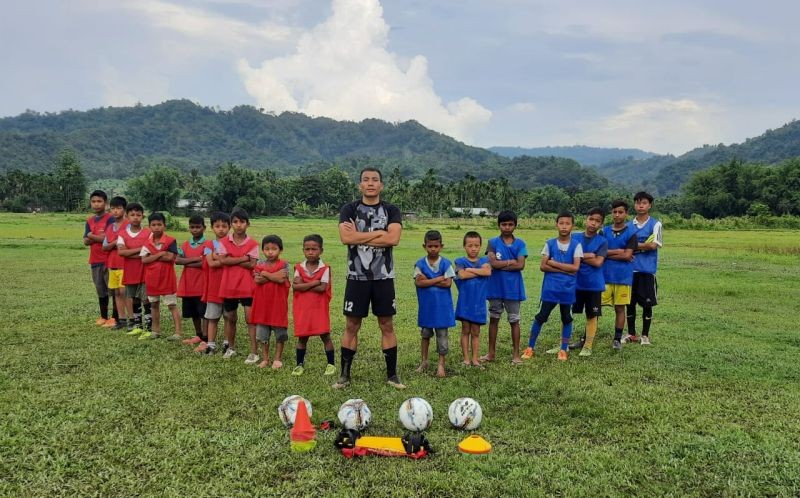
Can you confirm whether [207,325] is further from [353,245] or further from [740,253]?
[740,253]

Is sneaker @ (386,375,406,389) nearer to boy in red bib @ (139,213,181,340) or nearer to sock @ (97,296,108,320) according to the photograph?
boy in red bib @ (139,213,181,340)

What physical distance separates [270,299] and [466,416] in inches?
130

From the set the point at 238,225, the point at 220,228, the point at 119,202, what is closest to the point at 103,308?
the point at 119,202

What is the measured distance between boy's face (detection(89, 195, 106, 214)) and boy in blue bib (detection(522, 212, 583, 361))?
7250 mm

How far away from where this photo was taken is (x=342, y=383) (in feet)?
20.0

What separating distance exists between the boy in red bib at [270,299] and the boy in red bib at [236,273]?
29cm

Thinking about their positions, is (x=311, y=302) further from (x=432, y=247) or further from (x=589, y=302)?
(x=589, y=302)

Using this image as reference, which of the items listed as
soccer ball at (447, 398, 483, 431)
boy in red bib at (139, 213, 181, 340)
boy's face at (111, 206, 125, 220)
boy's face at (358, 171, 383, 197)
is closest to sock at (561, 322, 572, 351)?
soccer ball at (447, 398, 483, 431)

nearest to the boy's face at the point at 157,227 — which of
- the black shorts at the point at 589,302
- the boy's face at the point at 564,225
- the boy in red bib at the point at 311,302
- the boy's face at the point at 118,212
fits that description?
Answer: the boy's face at the point at 118,212

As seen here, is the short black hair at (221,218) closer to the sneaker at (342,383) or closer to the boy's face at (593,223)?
the sneaker at (342,383)

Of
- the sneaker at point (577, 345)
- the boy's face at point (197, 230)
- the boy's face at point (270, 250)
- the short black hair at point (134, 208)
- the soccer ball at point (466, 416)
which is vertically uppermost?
the short black hair at point (134, 208)

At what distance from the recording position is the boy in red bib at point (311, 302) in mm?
6602

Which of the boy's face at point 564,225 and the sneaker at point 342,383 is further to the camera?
the boy's face at point 564,225

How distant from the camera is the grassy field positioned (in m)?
3.96
